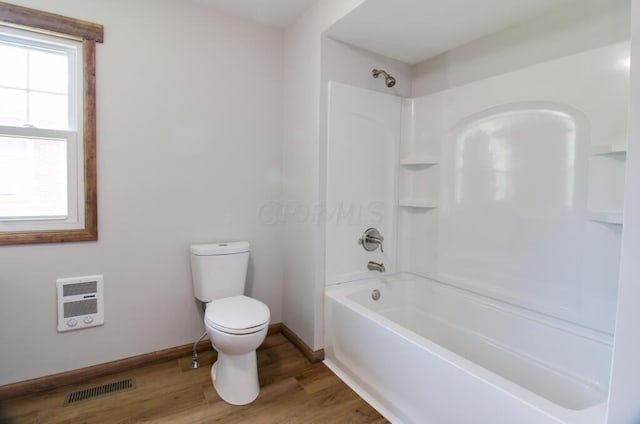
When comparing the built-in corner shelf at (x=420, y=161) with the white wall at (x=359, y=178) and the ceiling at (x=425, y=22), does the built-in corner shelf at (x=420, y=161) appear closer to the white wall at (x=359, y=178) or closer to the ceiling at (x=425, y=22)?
the white wall at (x=359, y=178)

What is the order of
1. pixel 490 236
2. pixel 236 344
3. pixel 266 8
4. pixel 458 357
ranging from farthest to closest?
pixel 266 8, pixel 490 236, pixel 236 344, pixel 458 357

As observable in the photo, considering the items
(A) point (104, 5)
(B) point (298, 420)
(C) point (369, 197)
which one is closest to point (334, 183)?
(C) point (369, 197)

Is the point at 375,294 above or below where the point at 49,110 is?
below

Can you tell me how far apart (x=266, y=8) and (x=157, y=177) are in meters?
1.31

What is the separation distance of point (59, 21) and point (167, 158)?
2.85ft

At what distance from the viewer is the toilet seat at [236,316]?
1.65 meters

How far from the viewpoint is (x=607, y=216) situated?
4.89 feet

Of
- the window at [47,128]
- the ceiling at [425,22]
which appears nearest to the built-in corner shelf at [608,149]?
the ceiling at [425,22]

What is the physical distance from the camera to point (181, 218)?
2115mm

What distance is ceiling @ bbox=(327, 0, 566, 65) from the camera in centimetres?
167

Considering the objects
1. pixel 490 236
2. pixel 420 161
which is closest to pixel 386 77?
Result: pixel 420 161

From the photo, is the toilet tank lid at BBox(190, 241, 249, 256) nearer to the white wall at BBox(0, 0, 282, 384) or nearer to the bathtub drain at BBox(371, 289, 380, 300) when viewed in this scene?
the white wall at BBox(0, 0, 282, 384)

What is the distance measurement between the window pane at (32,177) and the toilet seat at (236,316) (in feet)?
3.40

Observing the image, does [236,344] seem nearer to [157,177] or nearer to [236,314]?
[236,314]
